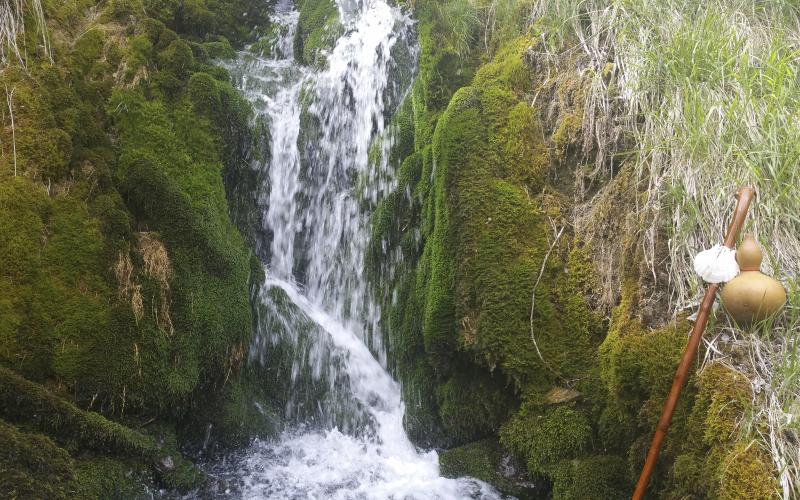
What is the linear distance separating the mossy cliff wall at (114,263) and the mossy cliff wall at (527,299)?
146cm

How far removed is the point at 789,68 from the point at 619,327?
6.15 ft

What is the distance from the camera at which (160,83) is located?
17.0 feet

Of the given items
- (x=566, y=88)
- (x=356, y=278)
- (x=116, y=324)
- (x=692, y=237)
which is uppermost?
(x=566, y=88)

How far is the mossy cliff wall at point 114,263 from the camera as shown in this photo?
3.33 meters

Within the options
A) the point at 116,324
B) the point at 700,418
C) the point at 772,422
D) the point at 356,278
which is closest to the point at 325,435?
the point at 356,278

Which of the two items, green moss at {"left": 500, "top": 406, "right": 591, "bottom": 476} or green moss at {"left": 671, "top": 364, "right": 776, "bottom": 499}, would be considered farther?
green moss at {"left": 500, "top": 406, "right": 591, "bottom": 476}

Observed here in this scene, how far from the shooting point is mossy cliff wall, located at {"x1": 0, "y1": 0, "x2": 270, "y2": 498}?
10.9ft

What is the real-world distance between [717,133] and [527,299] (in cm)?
155

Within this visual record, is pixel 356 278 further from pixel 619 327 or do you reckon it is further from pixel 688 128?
pixel 688 128

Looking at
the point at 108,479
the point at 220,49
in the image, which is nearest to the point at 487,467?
the point at 108,479

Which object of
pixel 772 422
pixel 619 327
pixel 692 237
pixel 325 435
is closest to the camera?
pixel 772 422

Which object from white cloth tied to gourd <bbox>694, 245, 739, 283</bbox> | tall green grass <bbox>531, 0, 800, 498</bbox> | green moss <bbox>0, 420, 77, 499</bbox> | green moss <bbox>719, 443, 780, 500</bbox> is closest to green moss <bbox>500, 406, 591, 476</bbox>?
tall green grass <bbox>531, 0, 800, 498</bbox>

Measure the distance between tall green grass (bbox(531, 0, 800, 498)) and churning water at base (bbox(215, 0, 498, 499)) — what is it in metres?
1.94

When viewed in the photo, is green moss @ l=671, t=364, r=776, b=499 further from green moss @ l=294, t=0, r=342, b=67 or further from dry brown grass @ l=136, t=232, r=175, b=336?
green moss @ l=294, t=0, r=342, b=67
